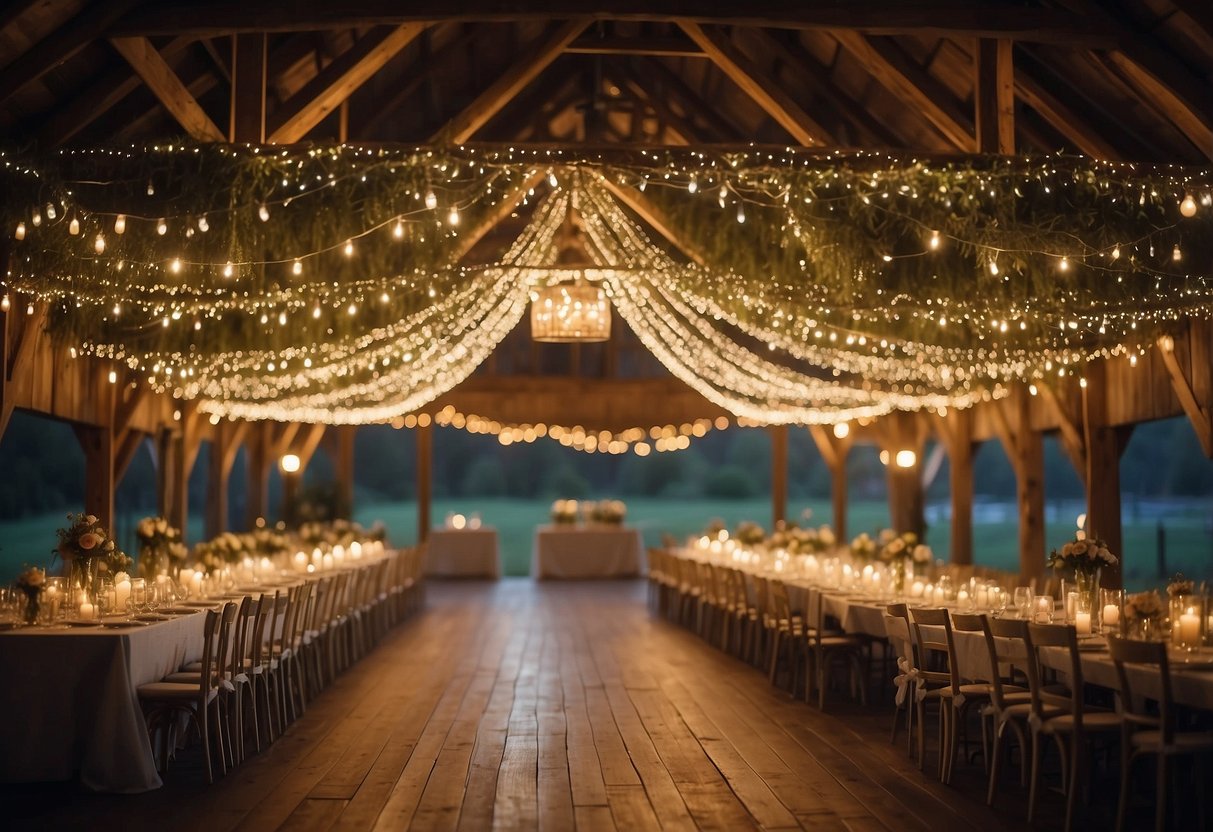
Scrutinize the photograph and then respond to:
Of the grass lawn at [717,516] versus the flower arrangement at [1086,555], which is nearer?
the flower arrangement at [1086,555]

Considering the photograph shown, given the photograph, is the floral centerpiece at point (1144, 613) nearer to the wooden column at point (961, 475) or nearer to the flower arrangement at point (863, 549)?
the flower arrangement at point (863, 549)

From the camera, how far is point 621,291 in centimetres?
1042

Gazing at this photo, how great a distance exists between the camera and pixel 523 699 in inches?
362

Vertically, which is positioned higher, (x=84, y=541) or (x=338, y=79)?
(x=338, y=79)

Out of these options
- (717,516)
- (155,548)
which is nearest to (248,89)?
(155,548)

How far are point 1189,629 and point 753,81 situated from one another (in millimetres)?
4737

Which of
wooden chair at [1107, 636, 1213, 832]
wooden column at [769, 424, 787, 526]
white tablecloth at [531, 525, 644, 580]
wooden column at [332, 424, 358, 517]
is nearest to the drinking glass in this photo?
wooden chair at [1107, 636, 1213, 832]

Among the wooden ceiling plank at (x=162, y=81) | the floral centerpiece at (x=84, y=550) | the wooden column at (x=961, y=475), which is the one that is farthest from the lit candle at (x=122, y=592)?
the wooden column at (x=961, y=475)

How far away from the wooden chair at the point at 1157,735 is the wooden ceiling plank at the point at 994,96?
13.3 ft

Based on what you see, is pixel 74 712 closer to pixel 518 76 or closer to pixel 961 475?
pixel 518 76

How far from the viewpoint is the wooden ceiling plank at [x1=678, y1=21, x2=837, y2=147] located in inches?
345

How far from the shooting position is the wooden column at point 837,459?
749 inches

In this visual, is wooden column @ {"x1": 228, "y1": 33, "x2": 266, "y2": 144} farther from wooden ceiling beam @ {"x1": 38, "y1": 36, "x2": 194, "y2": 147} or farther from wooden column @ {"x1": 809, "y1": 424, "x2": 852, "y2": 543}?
wooden column @ {"x1": 809, "y1": 424, "x2": 852, "y2": 543}

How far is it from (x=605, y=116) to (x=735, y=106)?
1916mm
